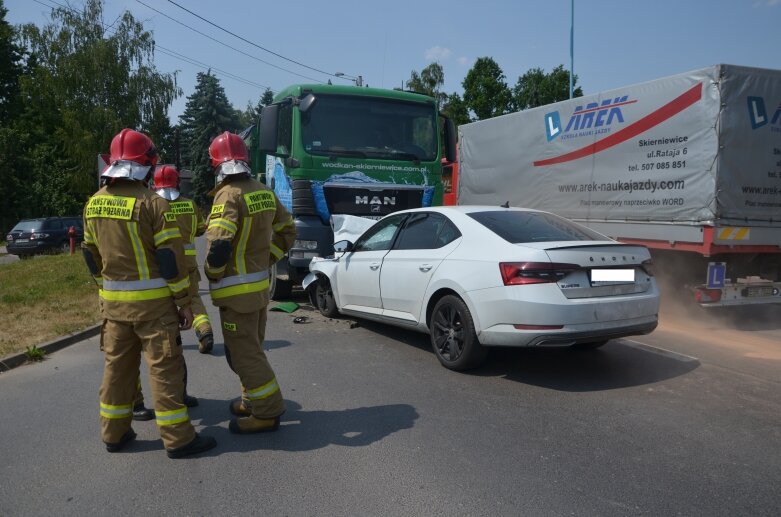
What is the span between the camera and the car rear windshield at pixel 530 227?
5.38 meters

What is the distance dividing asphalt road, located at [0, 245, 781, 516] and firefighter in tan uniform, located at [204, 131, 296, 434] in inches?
11.4

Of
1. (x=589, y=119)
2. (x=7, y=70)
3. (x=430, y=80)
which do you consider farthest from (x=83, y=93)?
(x=589, y=119)

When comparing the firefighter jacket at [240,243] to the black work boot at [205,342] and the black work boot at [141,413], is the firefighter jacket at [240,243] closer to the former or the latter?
the black work boot at [205,342]

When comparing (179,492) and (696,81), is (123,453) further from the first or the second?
(696,81)

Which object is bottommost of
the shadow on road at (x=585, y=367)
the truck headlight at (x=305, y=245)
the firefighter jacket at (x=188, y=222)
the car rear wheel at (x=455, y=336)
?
the shadow on road at (x=585, y=367)

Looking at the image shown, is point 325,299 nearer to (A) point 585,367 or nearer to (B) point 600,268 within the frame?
(A) point 585,367

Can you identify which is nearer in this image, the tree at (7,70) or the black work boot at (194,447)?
the black work boot at (194,447)

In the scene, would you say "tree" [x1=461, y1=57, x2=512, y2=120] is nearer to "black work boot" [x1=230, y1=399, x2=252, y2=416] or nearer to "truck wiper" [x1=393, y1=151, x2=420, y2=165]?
"truck wiper" [x1=393, y1=151, x2=420, y2=165]

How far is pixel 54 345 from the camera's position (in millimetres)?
6820

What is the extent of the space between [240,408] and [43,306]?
655 centimetres

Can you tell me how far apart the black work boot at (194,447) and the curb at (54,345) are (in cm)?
336

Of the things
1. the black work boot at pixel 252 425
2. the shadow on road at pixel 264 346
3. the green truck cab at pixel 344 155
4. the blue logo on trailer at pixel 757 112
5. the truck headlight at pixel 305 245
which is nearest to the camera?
the black work boot at pixel 252 425

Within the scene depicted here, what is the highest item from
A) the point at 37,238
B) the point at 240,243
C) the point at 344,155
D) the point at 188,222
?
the point at 344,155

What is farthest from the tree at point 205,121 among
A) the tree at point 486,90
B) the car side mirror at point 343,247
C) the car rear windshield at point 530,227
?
the car rear windshield at point 530,227
